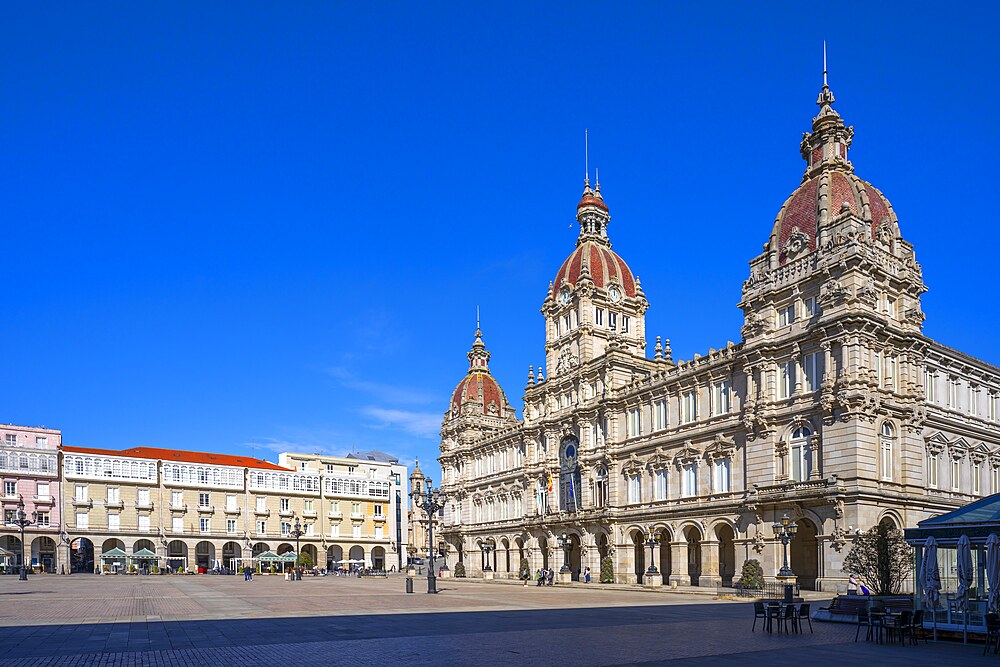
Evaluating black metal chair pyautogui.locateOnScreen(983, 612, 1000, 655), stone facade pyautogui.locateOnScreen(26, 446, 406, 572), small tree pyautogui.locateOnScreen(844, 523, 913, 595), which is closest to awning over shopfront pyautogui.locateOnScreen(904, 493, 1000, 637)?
black metal chair pyautogui.locateOnScreen(983, 612, 1000, 655)

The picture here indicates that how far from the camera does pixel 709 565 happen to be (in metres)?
59.1

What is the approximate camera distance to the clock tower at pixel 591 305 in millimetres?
78694

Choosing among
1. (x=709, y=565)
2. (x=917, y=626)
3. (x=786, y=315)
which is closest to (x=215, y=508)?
(x=709, y=565)

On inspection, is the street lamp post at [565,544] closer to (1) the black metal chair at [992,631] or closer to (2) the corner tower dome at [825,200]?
(2) the corner tower dome at [825,200]

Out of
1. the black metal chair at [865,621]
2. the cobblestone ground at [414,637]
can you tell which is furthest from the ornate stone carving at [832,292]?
the black metal chair at [865,621]

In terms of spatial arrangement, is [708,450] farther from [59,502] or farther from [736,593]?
[59,502]

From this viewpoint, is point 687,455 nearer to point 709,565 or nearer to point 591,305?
point 709,565

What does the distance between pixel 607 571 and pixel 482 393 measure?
36584 mm

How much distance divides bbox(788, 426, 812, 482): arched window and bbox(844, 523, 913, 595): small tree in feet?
26.1

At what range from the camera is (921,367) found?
54156mm

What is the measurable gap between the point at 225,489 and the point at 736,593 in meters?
83.6

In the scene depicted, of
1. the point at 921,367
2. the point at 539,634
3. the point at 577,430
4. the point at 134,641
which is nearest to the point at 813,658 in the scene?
the point at 539,634

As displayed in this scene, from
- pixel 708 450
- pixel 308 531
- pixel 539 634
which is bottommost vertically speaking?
pixel 308 531

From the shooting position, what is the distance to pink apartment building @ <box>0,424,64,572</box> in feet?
332
